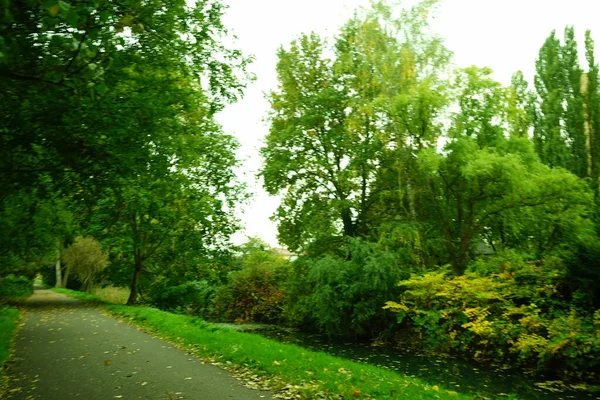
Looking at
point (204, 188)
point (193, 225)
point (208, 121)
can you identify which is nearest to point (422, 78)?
point (208, 121)

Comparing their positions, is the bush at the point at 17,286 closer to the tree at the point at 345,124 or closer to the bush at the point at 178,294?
the bush at the point at 178,294

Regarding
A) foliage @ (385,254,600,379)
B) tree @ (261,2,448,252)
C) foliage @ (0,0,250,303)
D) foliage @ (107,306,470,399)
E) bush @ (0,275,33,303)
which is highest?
tree @ (261,2,448,252)

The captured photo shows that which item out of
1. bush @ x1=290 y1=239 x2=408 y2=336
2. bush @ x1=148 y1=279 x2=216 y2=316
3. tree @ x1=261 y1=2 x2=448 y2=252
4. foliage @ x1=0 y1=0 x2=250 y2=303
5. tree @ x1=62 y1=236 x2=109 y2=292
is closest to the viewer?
foliage @ x1=0 y1=0 x2=250 y2=303

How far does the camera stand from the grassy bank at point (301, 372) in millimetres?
6961

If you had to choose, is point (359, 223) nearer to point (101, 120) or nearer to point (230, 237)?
point (230, 237)

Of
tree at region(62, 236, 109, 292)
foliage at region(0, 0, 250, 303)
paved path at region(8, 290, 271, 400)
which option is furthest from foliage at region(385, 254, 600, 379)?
tree at region(62, 236, 109, 292)

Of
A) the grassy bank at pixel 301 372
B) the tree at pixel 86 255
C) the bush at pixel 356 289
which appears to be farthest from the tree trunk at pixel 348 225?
the tree at pixel 86 255

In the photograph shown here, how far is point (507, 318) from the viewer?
1388 cm

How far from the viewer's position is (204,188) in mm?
24094

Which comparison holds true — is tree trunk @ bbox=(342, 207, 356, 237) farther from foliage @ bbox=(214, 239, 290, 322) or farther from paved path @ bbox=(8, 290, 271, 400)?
paved path @ bbox=(8, 290, 271, 400)

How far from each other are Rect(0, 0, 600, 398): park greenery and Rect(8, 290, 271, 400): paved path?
11.4ft

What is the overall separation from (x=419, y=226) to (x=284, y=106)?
39.5 feet

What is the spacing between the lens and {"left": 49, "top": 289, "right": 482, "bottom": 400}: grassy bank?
22.8ft

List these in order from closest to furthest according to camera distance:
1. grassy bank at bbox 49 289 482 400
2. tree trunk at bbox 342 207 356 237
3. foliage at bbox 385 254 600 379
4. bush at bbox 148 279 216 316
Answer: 1. grassy bank at bbox 49 289 482 400
2. foliage at bbox 385 254 600 379
3. tree trunk at bbox 342 207 356 237
4. bush at bbox 148 279 216 316
